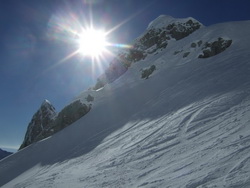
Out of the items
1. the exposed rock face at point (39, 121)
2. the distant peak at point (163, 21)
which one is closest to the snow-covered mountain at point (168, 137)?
the exposed rock face at point (39, 121)

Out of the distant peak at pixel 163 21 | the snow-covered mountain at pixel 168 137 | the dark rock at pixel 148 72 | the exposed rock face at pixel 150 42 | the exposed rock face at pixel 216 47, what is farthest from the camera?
the distant peak at pixel 163 21

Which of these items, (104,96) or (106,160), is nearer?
(106,160)

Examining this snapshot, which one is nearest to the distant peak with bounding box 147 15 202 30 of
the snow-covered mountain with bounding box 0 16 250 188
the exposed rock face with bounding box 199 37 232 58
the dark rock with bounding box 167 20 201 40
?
the dark rock with bounding box 167 20 201 40

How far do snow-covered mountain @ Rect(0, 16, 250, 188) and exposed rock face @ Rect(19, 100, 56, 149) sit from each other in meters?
11.2

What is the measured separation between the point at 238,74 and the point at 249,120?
910cm

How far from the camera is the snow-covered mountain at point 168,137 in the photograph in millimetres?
6672

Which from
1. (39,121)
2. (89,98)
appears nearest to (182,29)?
(89,98)

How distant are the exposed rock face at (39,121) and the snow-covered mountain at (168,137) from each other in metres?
11.2

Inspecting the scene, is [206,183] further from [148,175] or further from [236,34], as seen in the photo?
[236,34]

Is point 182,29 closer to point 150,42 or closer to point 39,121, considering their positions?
point 150,42

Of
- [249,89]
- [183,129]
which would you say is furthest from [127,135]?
[249,89]

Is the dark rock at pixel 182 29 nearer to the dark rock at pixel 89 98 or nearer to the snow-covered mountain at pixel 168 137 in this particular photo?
the snow-covered mountain at pixel 168 137

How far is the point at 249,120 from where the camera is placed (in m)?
8.70

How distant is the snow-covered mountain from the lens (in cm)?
667
